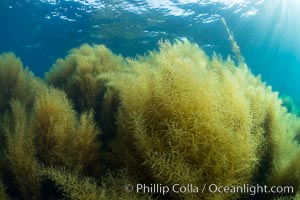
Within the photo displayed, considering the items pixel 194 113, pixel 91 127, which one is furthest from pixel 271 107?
pixel 91 127

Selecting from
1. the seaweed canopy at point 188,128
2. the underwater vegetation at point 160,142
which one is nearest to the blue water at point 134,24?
the underwater vegetation at point 160,142

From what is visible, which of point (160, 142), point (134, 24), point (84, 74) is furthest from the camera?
point (134, 24)

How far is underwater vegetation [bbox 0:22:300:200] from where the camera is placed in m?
2.06

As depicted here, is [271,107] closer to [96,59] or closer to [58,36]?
[96,59]

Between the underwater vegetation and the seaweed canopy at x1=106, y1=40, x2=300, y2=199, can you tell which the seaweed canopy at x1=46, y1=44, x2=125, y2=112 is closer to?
the underwater vegetation

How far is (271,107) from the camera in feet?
10.3

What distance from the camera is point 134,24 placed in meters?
23.3

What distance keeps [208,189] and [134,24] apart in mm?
22360

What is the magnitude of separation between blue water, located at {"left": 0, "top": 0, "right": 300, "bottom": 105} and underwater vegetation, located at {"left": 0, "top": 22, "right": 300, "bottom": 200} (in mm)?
17007

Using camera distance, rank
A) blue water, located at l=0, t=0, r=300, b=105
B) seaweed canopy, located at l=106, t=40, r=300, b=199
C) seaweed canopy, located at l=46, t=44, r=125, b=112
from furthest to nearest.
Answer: blue water, located at l=0, t=0, r=300, b=105 < seaweed canopy, located at l=46, t=44, r=125, b=112 < seaweed canopy, located at l=106, t=40, r=300, b=199

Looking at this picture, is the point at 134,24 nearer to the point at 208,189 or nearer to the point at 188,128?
the point at 188,128

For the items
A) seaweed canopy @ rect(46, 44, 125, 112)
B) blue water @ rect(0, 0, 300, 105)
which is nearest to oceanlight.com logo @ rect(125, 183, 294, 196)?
seaweed canopy @ rect(46, 44, 125, 112)

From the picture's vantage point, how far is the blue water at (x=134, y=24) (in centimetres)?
1988

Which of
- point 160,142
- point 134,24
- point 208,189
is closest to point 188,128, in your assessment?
point 160,142
